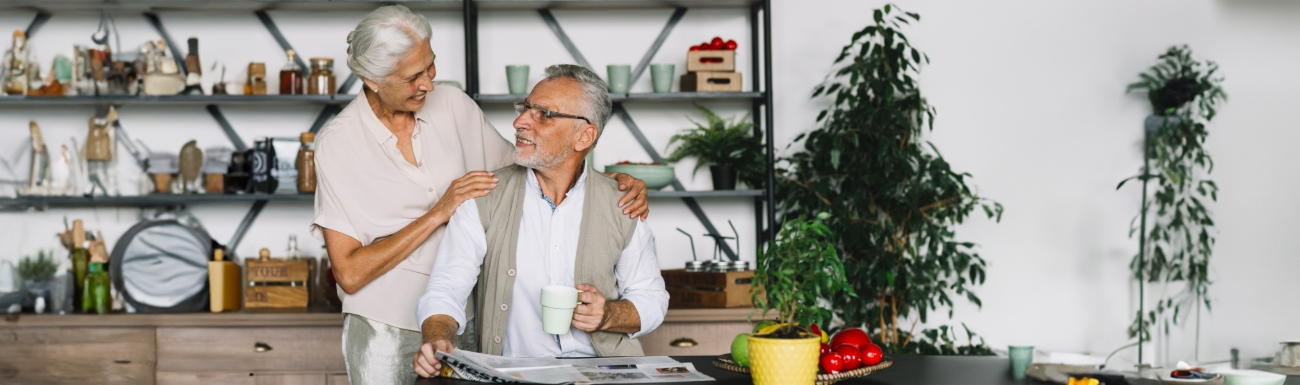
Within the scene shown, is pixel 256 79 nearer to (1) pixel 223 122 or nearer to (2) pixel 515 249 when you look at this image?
(1) pixel 223 122

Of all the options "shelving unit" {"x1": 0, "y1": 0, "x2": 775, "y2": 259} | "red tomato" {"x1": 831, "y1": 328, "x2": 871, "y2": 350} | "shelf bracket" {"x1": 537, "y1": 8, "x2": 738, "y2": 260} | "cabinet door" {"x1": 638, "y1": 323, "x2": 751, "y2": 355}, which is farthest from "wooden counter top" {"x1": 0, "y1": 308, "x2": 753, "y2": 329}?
"red tomato" {"x1": 831, "y1": 328, "x2": 871, "y2": 350}

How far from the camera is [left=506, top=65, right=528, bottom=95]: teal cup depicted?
3.52m

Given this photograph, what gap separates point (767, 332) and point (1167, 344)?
10.5ft

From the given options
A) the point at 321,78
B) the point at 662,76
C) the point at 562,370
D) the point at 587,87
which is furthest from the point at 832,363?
the point at 321,78

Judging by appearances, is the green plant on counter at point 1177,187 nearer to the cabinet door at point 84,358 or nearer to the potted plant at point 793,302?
the potted plant at point 793,302

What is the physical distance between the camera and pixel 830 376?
168 cm

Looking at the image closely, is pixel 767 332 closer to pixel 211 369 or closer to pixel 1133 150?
pixel 211 369

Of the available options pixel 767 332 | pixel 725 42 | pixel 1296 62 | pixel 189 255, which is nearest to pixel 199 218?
pixel 189 255

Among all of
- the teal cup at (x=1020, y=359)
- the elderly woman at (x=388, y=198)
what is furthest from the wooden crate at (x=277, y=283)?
the teal cup at (x=1020, y=359)

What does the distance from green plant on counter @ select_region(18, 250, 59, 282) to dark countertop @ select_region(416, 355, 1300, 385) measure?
2477 mm

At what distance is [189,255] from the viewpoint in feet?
11.5

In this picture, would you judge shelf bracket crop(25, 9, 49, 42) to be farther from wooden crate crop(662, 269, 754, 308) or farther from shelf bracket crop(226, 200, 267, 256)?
wooden crate crop(662, 269, 754, 308)

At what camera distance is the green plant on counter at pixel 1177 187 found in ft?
12.7

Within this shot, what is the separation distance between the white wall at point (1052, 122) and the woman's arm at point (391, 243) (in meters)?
1.68
